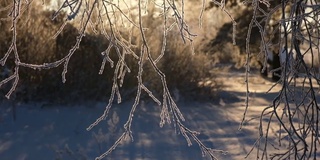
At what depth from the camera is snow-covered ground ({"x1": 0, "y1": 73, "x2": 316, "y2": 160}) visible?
890cm

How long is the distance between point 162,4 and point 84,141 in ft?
21.2

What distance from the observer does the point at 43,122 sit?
1169cm

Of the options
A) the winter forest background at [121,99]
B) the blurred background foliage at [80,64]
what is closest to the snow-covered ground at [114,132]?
the winter forest background at [121,99]

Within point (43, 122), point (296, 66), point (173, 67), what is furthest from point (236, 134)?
point (296, 66)

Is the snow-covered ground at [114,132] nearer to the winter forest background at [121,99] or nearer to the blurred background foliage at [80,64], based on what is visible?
the winter forest background at [121,99]

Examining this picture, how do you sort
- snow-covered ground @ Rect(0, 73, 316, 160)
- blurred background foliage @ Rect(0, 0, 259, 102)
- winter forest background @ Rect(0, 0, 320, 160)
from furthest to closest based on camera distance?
blurred background foliage @ Rect(0, 0, 259, 102)
winter forest background @ Rect(0, 0, 320, 160)
snow-covered ground @ Rect(0, 73, 316, 160)

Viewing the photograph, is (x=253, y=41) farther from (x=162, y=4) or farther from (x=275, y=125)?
(x=162, y=4)

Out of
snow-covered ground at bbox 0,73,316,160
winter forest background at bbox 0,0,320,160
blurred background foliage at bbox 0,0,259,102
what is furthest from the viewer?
blurred background foliage at bbox 0,0,259,102

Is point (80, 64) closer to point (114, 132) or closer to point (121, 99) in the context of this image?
point (121, 99)

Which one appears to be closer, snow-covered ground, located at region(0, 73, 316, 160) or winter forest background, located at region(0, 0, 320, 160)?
snow-covered ground, located at region(0, 73, 316, 160)

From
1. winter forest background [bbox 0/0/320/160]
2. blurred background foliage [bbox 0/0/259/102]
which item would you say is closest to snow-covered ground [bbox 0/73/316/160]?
winter forest background [bbox 0/0/320/160]

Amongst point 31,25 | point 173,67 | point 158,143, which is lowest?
point 158,143

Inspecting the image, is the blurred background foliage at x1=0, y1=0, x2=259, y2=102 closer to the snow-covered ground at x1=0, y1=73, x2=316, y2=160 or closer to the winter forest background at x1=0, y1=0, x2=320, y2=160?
the winter forest background at x1=0, y1=0, x2=320, y2=160

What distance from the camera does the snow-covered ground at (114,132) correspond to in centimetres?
890
